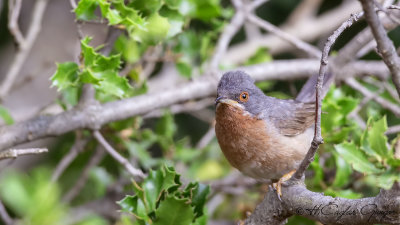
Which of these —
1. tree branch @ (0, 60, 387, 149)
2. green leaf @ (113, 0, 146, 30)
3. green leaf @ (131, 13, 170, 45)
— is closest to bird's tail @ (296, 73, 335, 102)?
tree branch @ (0, 60, 387, 149)

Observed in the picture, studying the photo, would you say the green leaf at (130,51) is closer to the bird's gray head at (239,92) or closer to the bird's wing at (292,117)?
the bird's gray head at (239,92)

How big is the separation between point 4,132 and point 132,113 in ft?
3.14

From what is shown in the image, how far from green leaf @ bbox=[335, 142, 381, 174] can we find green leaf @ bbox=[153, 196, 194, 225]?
111cm

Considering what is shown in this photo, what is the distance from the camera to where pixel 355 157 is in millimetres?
3471

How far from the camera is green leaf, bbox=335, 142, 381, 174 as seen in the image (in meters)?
3.42

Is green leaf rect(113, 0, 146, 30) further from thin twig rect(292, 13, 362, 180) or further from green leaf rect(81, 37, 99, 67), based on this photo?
thin twig rect(292, 13, 362, 180)

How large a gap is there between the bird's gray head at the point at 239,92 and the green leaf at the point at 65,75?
101cm

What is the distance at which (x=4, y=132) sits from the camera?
11.8 ft

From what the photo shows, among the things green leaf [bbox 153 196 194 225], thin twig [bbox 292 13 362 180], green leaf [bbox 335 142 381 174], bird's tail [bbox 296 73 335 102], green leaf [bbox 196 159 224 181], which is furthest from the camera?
green leaf [bbox 196 159 224 181]

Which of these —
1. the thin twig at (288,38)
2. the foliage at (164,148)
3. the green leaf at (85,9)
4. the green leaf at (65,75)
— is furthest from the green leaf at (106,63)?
the thin twig at (288,38)

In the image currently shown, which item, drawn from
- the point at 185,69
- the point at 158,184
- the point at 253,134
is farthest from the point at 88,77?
the point at 185,69

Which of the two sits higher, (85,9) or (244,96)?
(85,9)

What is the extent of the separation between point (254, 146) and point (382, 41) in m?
1.46

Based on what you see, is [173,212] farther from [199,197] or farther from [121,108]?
[121,108]
